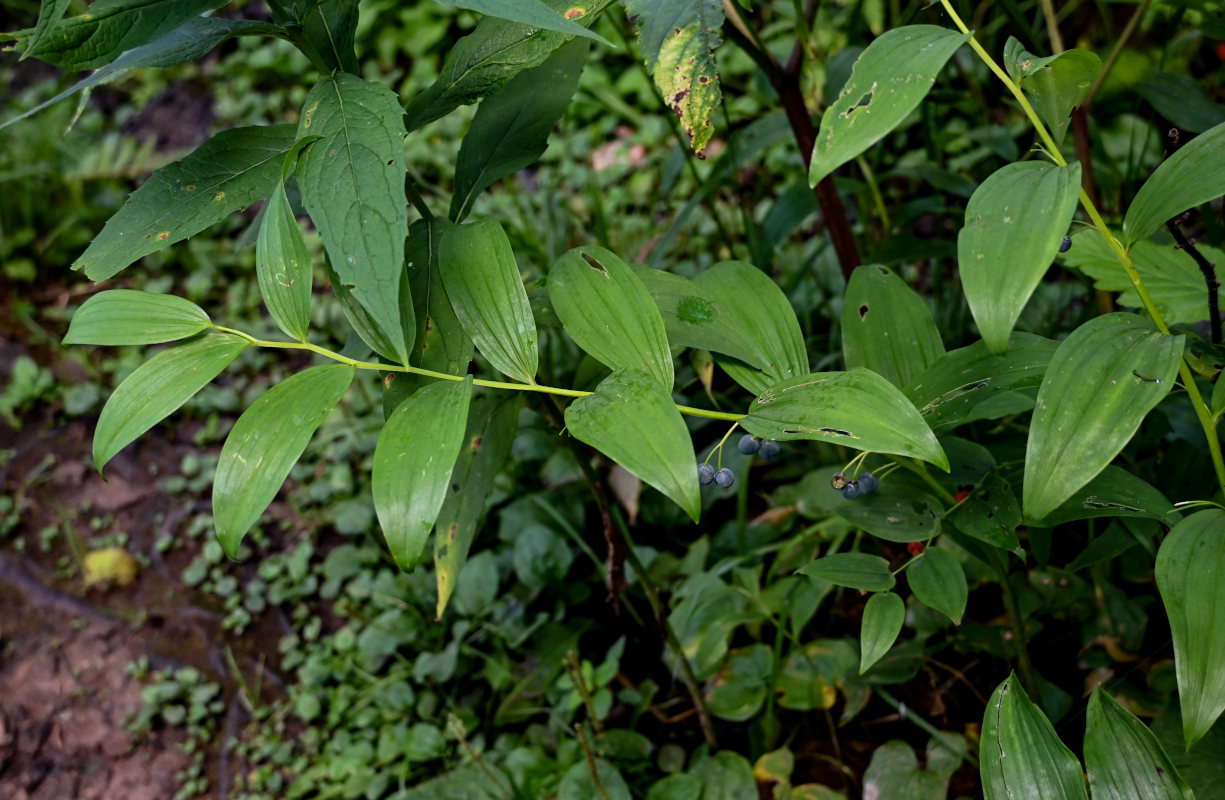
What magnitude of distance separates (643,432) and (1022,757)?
1.57 feet

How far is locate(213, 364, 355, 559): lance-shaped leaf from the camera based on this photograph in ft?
2.40

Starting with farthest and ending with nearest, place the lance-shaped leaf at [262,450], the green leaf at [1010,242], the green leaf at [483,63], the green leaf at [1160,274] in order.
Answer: the green leaf at [1160,274] < the green leaf at [483,63] < the lance-shaped leaf at [262,450] < the green leaf at [1010,242]

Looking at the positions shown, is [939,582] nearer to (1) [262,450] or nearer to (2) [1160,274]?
(2) [1160,274]

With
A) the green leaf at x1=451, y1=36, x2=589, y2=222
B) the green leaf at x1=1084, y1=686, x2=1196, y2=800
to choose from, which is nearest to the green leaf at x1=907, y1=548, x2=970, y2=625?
the green leaf at x1=1084, y1=686, x2=1196, y2=800

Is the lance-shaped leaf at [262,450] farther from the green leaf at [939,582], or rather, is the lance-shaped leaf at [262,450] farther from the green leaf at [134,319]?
the green leaf at [939,582]

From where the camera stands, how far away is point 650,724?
61.4 inches

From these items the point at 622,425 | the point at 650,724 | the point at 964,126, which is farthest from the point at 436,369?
the point at 964,126

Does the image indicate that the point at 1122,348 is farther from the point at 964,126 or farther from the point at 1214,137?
the point at 964,126

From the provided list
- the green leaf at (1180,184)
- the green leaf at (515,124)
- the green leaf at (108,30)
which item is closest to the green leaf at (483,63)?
the green leaf at (515,124)

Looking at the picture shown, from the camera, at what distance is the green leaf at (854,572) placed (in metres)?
0.93

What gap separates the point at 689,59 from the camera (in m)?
0.93

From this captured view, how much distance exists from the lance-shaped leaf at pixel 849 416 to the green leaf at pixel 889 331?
0.23 metres

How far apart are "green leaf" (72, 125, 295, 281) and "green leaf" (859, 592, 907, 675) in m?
0.78

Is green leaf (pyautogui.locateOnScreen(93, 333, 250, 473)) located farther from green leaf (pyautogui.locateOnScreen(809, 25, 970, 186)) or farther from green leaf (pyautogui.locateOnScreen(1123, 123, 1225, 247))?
green leaf (pyautogui.locateOnScreen(1123, 123, 1225, 247))
